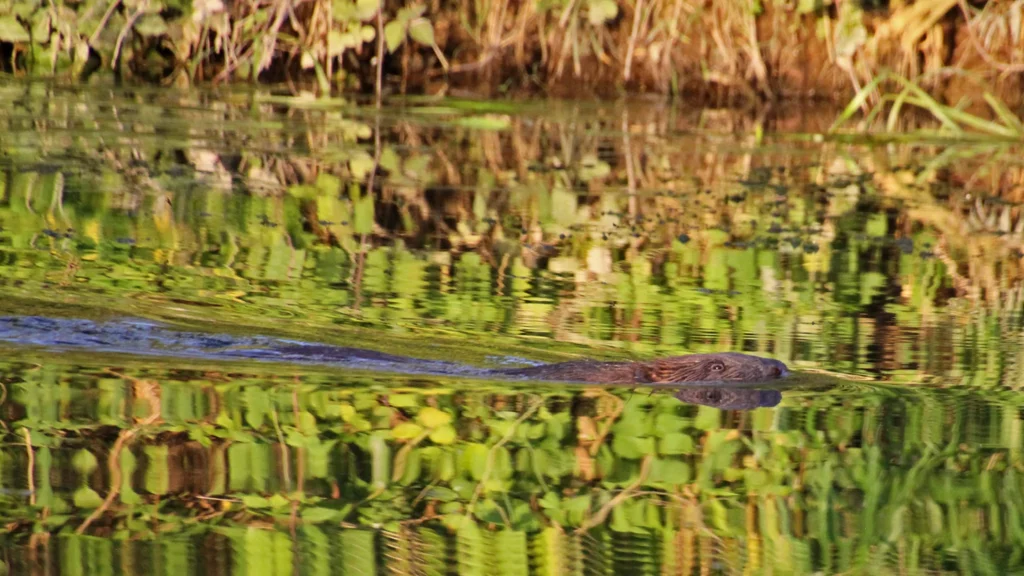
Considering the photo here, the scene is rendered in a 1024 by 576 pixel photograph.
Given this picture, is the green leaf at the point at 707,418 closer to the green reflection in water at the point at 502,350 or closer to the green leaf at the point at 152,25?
the green reflection in water at the point at 502,350

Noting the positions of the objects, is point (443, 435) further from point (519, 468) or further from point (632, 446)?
point (632, 446)

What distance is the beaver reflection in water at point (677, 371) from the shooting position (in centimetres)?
516

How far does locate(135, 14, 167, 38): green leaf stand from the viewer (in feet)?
41.9

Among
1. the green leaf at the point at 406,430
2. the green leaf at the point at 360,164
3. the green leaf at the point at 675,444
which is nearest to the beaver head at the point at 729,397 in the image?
the green leaf at the point at 675,444

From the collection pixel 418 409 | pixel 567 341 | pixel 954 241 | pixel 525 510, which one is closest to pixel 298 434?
pixel 418 409

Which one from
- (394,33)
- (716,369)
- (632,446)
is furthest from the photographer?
(394,33)

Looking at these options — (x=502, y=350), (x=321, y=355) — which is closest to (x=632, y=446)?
(x=502, y=350)

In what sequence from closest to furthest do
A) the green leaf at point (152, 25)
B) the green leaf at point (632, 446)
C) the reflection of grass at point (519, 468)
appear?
the reflection of grass at point (519, 468) → the green leaf at point (632, 446) → the green leaf at point (152, 25)

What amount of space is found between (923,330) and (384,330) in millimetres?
1952

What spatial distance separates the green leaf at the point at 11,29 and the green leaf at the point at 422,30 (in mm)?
3032

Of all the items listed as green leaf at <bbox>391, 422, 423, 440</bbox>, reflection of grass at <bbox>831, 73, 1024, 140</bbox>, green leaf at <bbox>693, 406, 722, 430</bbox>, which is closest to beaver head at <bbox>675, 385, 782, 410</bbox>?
green leaf at <bbox>693, 406, 722, 430</bbox>

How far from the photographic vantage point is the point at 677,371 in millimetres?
5199

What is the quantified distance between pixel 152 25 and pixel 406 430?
9.08m

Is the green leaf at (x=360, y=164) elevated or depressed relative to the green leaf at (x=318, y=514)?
elevated
